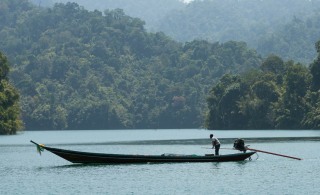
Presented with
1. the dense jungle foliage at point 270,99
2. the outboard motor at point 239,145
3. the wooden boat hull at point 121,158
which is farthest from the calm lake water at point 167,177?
the dense jungle foliage at point 270,99

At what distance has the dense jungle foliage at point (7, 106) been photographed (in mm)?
139375

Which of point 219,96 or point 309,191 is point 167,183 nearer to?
point 309,191

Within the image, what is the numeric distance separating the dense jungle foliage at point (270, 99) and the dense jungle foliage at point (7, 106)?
52012mm

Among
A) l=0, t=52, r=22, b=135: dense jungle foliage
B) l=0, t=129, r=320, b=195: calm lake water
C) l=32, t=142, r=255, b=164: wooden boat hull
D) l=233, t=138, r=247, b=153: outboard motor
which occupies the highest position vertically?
l=0, t=52, r=22, b=135: dense jungle foliage

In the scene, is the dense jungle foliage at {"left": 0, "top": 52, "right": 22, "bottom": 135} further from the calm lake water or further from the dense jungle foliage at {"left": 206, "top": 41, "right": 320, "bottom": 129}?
the calm lake water

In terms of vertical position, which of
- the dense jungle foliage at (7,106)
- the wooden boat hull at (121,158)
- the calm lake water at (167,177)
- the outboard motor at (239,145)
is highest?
the dense jungle foliage at (7,106)

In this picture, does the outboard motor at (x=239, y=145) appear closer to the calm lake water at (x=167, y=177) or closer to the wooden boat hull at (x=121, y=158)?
the calm lake water at (x=167, y=177)

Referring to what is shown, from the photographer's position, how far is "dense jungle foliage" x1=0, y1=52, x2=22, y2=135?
139 meters

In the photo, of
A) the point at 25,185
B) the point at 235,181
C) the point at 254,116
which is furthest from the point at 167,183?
the point at 254,116

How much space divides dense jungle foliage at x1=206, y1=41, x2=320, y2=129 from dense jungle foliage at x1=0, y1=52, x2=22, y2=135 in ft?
171

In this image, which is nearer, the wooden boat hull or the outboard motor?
the wooden boat hull

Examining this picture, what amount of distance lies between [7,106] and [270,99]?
59.3 metres

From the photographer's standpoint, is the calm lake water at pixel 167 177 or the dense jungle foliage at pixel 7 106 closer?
the calm lake water at pixel 167 177

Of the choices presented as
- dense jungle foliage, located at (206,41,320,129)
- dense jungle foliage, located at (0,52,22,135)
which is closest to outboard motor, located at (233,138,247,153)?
dense jungle foliage, located at (0,52,22,135)
